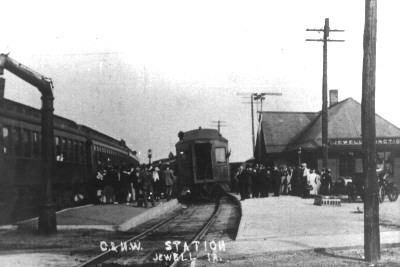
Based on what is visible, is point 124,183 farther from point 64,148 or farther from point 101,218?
point 101,218

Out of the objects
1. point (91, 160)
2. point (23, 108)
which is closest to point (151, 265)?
point (23, 108)

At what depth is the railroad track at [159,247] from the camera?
10266mm

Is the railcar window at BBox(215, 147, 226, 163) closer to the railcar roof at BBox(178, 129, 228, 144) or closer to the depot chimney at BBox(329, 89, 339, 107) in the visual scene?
the railcar roof at BBox(178, 129, 228, 144)

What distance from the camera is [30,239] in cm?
1329

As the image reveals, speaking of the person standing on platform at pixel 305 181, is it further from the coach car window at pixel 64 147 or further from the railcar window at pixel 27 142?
the railcar window at pixel 27 142

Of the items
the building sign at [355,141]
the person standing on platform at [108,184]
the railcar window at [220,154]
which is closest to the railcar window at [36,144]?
the person standing on platform at [108,184]

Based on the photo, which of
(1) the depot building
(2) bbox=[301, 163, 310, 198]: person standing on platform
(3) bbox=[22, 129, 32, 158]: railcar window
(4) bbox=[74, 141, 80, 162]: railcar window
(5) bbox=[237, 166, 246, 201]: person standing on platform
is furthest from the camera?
(1) the depot building

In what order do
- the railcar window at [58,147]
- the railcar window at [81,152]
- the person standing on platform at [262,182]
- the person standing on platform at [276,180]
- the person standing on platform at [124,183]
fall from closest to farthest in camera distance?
the railcar window at [58,147] → the person standing on platform at [124,183] → the railcar window at [81,152] → the person standing on platform at [262,182] → the person standing on platform at [276,180]

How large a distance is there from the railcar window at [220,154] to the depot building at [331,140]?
26.3 feet

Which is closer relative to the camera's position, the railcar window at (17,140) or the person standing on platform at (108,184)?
the railcar window at (17,140)

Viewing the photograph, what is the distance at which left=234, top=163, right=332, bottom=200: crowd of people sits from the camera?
86.8 ft

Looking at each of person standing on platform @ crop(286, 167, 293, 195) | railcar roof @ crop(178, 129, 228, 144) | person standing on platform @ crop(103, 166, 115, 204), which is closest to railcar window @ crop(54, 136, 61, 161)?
person standing on platform @ crop(103, 166, 115, 204)

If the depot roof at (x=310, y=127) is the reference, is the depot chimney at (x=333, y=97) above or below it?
above

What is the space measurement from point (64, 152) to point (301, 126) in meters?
33.7
